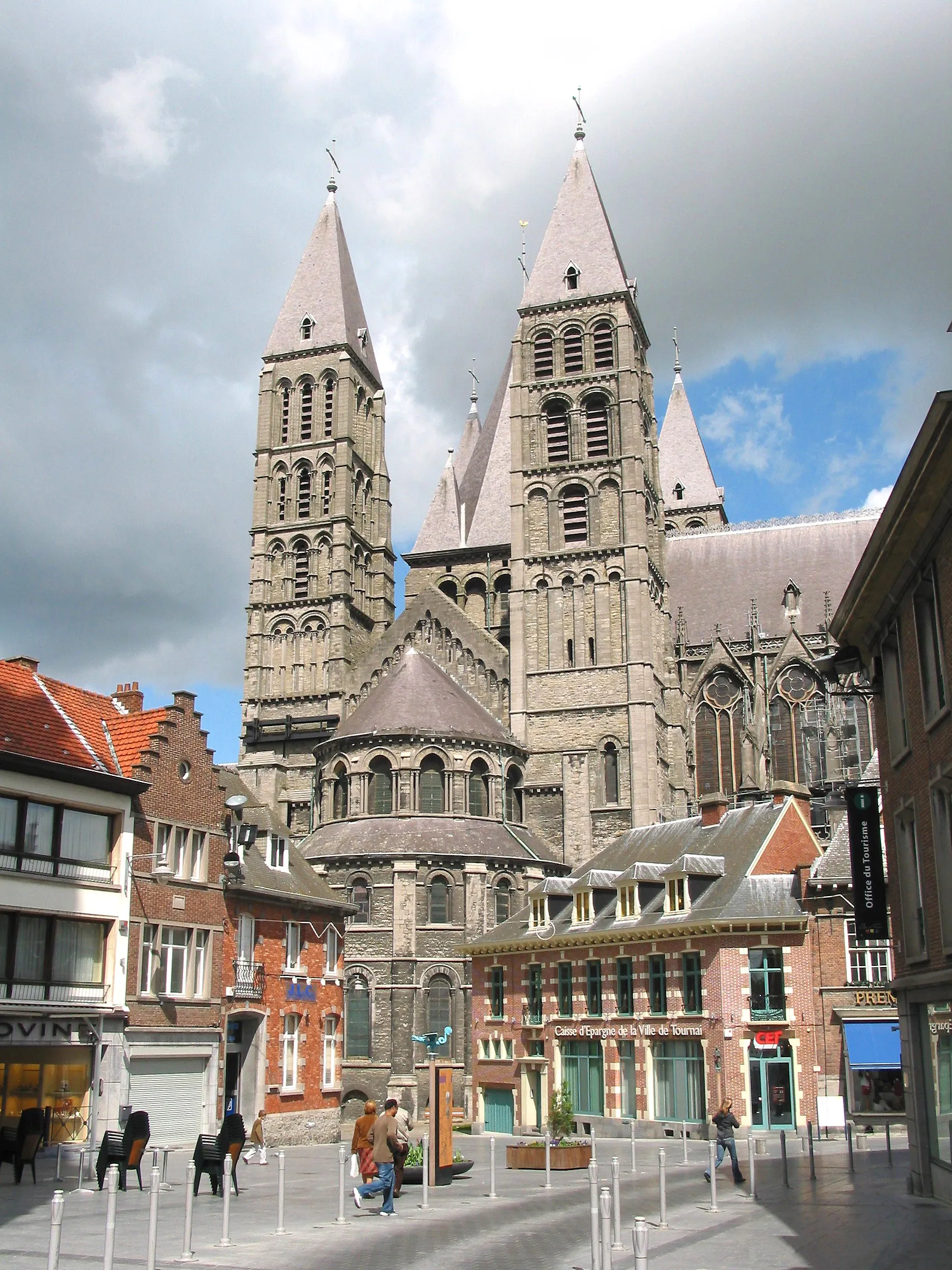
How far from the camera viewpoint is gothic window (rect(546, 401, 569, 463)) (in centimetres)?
5809

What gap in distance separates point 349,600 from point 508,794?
16.7 meters

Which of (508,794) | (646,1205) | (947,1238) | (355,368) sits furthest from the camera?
(355,368)

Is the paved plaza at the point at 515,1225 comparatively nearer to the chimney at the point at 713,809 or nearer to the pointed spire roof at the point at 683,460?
the chimney at the point at 713,809

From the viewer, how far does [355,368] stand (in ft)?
226

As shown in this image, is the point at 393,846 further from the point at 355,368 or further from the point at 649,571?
the point at 355,368

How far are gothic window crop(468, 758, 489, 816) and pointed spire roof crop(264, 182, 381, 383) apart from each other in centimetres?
2864

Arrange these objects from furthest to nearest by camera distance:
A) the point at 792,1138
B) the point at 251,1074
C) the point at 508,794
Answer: the point at 508,794 < the point at 251,1074 < the point at 792,1138

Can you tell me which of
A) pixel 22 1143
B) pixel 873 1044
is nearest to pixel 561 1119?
pixel 873 1044

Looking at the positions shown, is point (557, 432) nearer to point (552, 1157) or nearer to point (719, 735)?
point (719, 735)

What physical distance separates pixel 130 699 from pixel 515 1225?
1813cm

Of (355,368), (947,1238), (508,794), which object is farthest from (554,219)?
(947,1238)

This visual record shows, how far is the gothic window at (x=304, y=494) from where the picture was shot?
65875 mm

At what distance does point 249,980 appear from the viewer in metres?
31.0

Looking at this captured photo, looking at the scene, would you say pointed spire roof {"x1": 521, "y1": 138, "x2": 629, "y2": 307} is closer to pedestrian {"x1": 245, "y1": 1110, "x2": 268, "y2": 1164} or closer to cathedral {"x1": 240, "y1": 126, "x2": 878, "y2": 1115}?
cathedral {"x1": 240, "y1": 126, "x2": 878, "y2": 1115}
